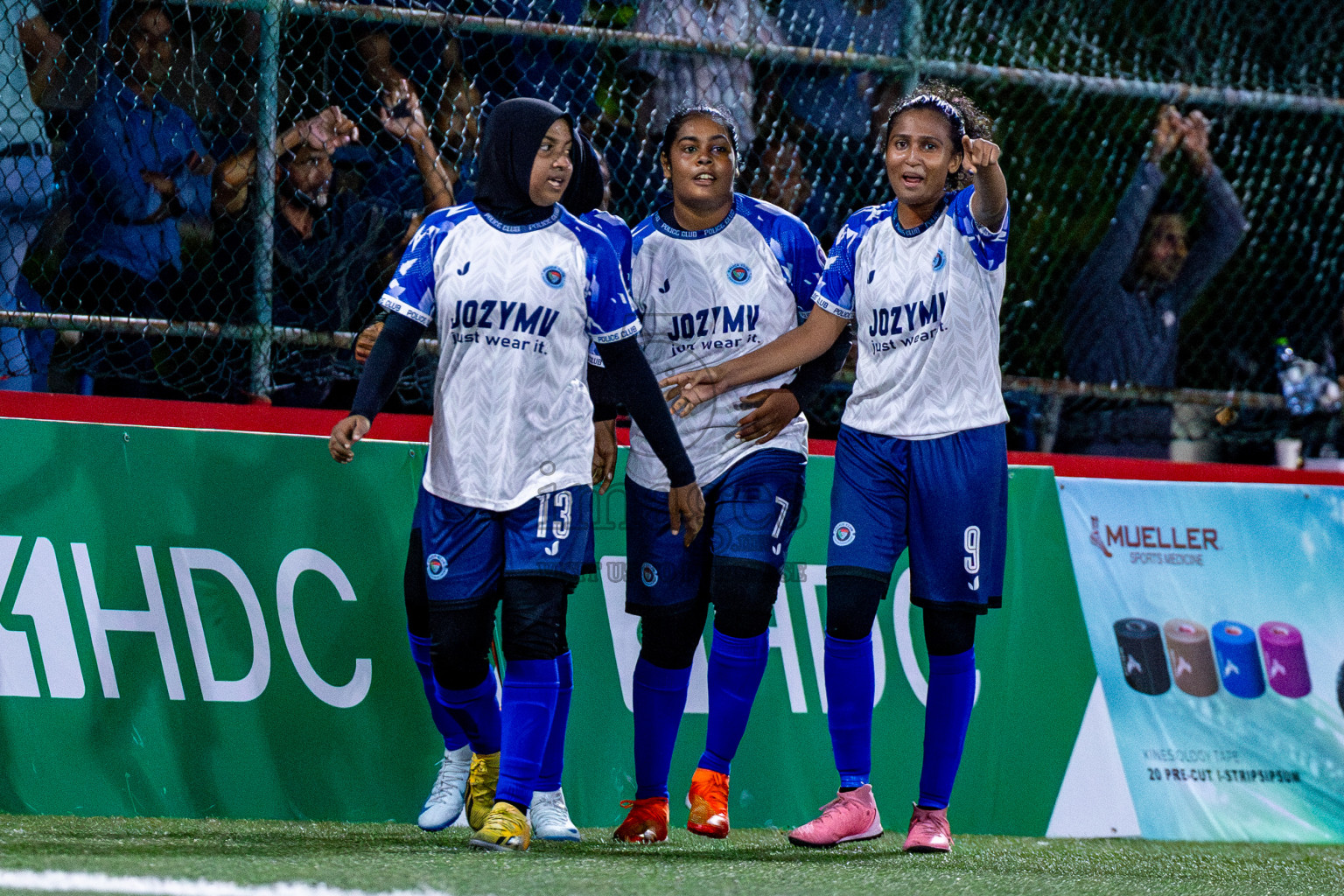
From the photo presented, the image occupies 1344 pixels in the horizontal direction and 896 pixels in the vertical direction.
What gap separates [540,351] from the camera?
3701mm

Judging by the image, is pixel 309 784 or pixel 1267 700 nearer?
pixel 309 784

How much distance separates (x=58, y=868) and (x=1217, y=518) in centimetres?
395

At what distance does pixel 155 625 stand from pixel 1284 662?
3.66 m

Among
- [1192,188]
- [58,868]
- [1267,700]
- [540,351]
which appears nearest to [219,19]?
[540,351]

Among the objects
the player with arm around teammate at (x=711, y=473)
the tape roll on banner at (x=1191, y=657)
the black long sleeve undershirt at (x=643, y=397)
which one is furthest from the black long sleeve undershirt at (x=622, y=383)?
the tape roll on banner at (x=1191, y=657)

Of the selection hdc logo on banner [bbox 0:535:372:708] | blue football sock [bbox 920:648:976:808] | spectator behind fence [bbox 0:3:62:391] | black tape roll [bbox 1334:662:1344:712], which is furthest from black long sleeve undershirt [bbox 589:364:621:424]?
black tape roll [bbox 1334:662:1344:712]

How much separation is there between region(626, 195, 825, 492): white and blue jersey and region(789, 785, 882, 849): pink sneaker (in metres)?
0.92

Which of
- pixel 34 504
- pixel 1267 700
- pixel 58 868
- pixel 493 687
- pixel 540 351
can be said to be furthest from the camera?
pixel 1267 700

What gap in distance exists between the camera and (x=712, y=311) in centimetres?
417

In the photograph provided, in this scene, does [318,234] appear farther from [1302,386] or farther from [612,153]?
[1302,386]

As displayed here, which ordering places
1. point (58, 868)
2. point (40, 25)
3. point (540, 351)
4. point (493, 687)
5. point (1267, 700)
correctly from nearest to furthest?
point (58, 868)
point (540, 351)
point (493, 687)
point (40, 25)
point (1267, 700)

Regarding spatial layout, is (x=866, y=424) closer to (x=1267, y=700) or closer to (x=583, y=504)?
(x=583, y=504)

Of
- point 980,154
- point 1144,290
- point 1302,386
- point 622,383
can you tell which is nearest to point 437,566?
point 622,383

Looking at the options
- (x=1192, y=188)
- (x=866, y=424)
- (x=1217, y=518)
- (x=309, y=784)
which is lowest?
(x=309, y=784)
